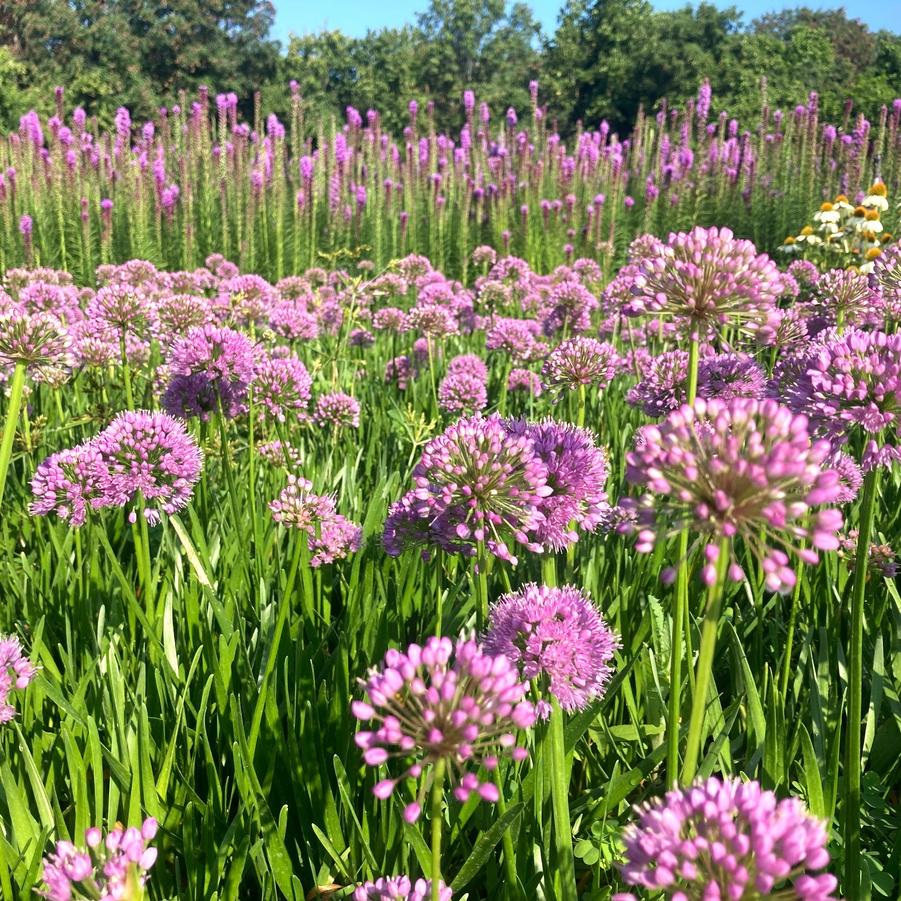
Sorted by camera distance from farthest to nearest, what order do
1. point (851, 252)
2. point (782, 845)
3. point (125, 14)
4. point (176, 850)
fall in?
point (125, 14)
point (851, 252)
point (176, 850)
point (782, 845)

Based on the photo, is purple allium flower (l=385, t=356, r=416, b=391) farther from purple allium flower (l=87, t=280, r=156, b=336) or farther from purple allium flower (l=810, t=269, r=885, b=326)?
purple allium flower (l=810, t=269, r=885, b=326)

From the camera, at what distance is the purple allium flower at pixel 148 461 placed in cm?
217

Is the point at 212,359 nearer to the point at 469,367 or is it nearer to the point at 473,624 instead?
the point at 473,624

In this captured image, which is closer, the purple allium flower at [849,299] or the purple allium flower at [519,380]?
the purple allium flower at [849,299]

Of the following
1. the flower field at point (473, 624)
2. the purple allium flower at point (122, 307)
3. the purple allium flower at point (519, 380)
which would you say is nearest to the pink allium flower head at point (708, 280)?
the flower field at point (473, 624)

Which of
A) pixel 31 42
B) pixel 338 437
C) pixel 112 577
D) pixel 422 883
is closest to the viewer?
pixel 422 883

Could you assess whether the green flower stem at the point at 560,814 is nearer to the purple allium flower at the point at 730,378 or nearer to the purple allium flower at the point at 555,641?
the purple allium flower at the point at 555,641

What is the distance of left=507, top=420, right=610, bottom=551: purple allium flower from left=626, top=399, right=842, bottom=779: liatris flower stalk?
0.65 m

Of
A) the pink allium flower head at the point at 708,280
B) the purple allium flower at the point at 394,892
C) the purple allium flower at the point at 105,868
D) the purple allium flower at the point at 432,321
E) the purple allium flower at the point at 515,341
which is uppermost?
the pink allium flower head at the point at 708,280

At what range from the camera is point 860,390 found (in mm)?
1480

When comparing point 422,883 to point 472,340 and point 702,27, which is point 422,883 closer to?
point 472,340

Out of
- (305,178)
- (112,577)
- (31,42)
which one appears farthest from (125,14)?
(112,577)

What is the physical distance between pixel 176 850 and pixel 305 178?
11.4 m

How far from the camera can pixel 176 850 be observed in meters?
1.62
